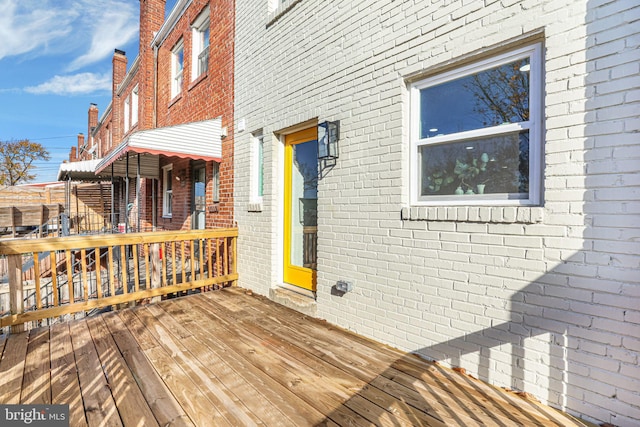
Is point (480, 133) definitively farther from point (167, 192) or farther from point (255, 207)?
point (167, 192)

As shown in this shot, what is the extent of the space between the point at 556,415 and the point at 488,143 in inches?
71.8

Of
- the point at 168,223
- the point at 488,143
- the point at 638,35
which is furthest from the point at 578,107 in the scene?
the point at 168,223

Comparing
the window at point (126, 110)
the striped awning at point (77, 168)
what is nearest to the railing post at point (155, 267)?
the striped awning at point (77, 168)

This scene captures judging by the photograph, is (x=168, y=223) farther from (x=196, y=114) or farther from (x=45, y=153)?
(x=45, y=153)

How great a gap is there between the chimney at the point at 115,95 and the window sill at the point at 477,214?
1439cm

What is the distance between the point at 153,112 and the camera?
884 cm

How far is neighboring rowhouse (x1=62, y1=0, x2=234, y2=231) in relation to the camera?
17.2 feet

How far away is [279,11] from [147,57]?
21.4 ft

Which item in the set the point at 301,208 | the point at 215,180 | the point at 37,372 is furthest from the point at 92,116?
the point at 37,372

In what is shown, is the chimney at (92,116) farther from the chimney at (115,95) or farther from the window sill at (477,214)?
the window sill at (477,214)

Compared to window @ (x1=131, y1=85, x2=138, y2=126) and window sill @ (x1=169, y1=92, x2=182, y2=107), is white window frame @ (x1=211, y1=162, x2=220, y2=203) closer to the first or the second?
window sill @ (x1=169, y1=92, x2=182, y2=107)

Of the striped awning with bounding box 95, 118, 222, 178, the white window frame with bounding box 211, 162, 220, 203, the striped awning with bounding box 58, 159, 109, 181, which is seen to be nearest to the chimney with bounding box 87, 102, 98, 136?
the striped awning with bounding box 58, 159, 109, 181

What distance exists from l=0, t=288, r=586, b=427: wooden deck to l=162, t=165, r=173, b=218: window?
5.26 m

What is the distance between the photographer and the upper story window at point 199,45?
665cm
